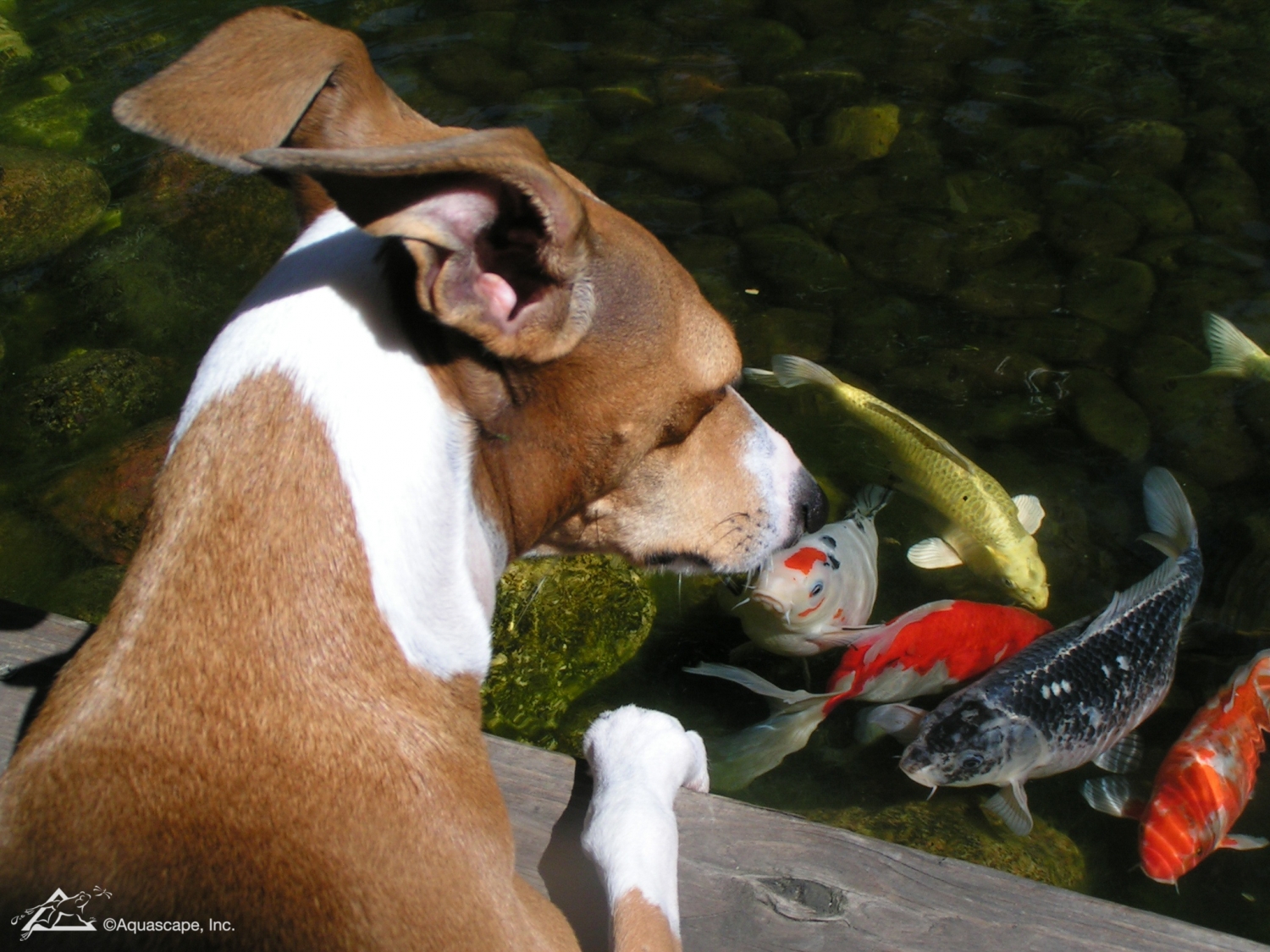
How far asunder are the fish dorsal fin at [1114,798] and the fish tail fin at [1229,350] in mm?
2373

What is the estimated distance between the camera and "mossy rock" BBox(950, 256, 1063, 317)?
5785mm

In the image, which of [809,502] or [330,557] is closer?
[330,557]

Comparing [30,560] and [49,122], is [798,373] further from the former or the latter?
[49,122]

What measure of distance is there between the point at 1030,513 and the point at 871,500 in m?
0.74

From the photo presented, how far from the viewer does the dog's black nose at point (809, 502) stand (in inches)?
111

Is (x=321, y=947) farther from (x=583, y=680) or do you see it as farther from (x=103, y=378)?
(x=103, y=378)

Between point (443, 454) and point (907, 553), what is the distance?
11.1 feet

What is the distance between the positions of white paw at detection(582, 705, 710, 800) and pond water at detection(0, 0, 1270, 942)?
129 cm

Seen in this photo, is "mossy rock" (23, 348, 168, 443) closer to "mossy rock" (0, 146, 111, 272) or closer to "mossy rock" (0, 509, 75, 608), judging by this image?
"mossy rock" (0, 509, 75, 608)

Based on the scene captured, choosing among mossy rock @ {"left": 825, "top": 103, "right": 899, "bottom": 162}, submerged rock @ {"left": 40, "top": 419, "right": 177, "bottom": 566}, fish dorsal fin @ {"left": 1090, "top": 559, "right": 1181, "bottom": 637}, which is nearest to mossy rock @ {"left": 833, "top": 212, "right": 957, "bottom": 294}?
mossy rock @ {"left": 825, "top": 103, "right": 899, "bottom": 162}

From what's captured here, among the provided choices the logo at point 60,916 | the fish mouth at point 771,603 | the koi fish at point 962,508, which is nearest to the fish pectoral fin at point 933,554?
the koi fish at point 962,508

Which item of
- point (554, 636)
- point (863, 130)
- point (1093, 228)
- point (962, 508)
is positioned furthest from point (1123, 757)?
point (863, 130)

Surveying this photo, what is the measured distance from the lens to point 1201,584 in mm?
4746

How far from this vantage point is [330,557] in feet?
5.92
